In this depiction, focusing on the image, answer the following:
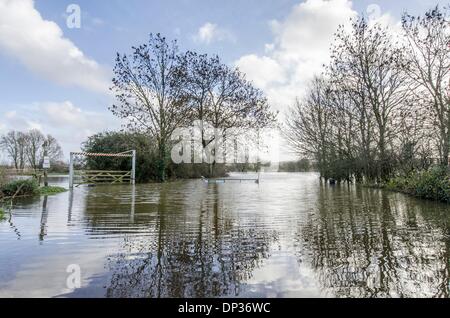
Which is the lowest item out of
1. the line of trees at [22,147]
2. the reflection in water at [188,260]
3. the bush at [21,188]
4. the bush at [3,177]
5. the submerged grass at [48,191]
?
the reflection in water at [188,260]

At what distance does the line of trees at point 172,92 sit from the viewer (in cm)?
1931

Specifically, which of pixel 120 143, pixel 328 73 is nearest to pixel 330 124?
pixel 328 73

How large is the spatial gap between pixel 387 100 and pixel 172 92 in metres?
13.6

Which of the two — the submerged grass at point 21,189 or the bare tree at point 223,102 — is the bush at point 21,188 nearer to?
the submerged grass at point 21,189

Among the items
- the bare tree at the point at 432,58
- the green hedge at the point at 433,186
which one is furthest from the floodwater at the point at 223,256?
the bare tree at the point at 432,58

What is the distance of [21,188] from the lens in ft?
28.7

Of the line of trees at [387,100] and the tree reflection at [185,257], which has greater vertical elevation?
the line of trees at [387,100]

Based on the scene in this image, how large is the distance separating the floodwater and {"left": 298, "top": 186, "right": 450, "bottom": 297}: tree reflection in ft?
0.03

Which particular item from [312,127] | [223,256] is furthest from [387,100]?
[223,256]

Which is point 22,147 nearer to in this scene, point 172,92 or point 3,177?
point 172,92

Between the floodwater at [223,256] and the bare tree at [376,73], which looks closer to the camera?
the floodwater at [223,256]

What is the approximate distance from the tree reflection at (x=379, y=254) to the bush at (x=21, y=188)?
820 centimetres

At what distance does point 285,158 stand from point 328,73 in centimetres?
1006
